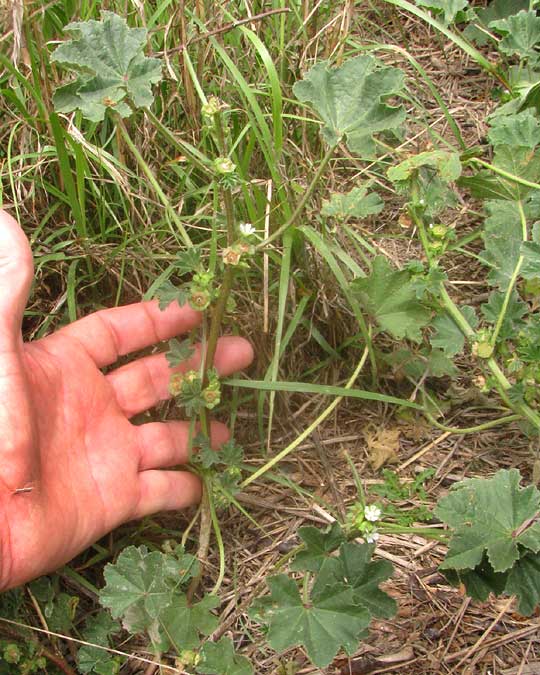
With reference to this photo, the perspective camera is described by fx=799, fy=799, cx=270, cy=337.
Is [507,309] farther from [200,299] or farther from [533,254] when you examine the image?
[200,299]

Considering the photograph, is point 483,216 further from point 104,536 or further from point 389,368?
point 104,536

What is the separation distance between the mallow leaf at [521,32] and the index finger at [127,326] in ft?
3.54

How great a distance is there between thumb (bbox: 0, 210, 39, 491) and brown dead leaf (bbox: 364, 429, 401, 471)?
80 cm

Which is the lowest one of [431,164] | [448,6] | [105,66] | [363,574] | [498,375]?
[363,574]

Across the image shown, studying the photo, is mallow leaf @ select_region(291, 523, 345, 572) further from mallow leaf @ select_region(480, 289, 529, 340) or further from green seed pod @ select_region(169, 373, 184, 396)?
mallow leaf @ select_region(480, 289, 529, 340)

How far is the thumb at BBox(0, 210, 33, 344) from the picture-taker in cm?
158

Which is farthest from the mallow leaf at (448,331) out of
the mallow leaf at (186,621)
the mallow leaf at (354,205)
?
the mallow leaf at (186,621)

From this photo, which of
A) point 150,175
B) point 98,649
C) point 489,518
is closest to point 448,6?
point 150,175

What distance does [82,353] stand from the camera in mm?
1852

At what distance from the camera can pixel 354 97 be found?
1.52 meters

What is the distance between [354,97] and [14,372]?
0.85 m

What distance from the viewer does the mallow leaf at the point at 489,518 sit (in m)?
1.41

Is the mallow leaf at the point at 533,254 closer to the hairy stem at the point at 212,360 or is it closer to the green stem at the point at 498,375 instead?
the green stem at the point at 498,375

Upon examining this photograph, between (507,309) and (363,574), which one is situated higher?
(507,309)
